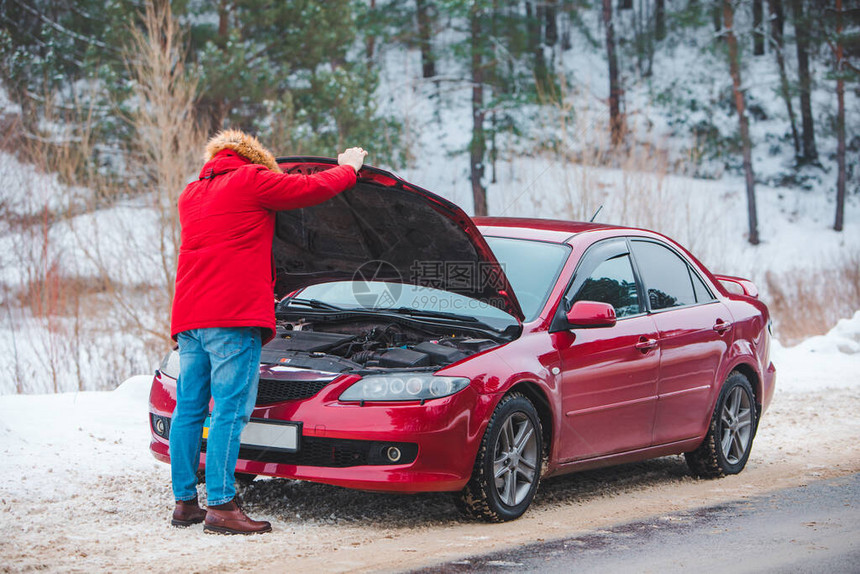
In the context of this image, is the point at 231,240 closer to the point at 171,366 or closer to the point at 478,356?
the point at 171,366

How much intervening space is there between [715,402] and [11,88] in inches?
750

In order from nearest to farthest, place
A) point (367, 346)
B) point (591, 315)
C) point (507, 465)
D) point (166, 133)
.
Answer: point (507, 465)
point (591, 315)
point (367, 346)
point (166, 133)

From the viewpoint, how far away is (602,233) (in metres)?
6.47

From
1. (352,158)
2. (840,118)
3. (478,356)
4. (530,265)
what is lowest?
(478,356)

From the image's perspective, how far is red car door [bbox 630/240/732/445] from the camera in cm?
640

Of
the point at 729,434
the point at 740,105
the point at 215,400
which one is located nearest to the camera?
the point at 215,400

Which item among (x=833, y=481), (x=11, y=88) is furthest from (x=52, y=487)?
(x=11, y=88)

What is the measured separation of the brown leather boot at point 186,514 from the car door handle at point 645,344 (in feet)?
9.31

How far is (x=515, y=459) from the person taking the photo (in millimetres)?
5336

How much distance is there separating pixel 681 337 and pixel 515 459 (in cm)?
181

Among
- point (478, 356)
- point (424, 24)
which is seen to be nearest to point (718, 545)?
point (478, 356)

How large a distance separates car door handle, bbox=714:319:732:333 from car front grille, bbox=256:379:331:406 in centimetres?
313

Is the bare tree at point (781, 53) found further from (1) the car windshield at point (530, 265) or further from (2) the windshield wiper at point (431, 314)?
(2) the windshield wiper at point (431, 314)

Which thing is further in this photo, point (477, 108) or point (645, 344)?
point (477, 108)
